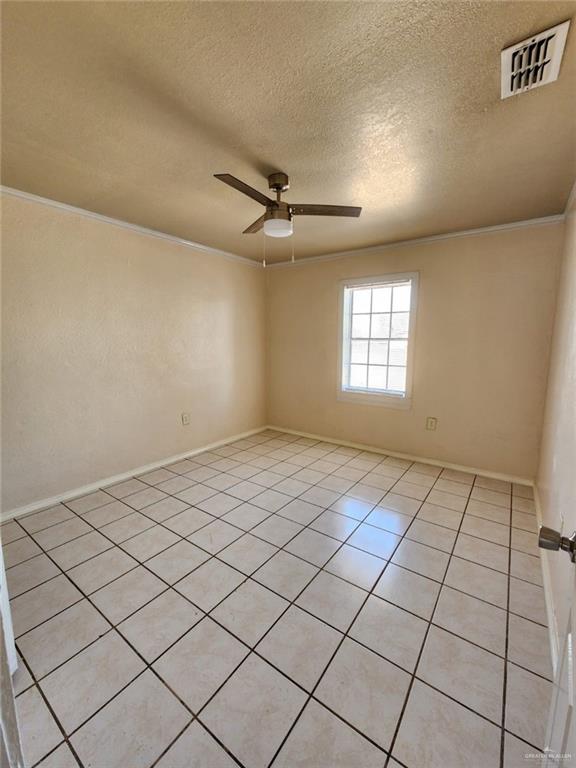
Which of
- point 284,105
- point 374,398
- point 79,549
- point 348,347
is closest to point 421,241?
point 348,347

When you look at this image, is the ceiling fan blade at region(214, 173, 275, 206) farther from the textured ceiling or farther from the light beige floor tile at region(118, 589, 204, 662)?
the light beige floor tile at region(118, 589, 204, 662)

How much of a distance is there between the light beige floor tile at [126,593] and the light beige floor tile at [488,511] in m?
2.27

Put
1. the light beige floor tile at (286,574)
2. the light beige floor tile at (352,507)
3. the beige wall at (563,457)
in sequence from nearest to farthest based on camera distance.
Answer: the beige wall at (563,457) < the light beige floor tile at (286,574) < the light beige floor tile at (352,507)

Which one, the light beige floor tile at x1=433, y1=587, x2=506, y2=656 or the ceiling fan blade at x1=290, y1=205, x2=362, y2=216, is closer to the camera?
the light beige floor tile at x1=433, y1=587, x2=506, y2=656

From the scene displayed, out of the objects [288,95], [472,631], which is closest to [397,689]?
[472,631]

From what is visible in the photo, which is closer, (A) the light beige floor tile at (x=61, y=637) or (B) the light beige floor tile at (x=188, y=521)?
(A) the light beige floor tile at (x=61, y=637)

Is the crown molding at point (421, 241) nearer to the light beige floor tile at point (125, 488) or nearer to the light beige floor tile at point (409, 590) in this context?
the light beige floor tile at point (409, 590)

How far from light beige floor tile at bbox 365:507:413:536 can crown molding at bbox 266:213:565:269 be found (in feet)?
8.57

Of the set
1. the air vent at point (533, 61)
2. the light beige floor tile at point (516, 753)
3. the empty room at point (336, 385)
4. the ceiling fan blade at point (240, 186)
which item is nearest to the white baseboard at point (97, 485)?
the empty room at point (336, 385)

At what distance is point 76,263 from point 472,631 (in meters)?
3.52

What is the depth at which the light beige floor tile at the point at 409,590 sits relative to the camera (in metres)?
1.59

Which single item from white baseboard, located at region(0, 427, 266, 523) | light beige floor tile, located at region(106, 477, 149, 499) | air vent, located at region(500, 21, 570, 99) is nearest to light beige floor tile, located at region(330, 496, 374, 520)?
light beige floor tile, located at region(106, 477, 149, 499)

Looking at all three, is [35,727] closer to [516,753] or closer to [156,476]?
[516,753]

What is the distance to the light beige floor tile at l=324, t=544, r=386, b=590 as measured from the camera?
69.7 inches
